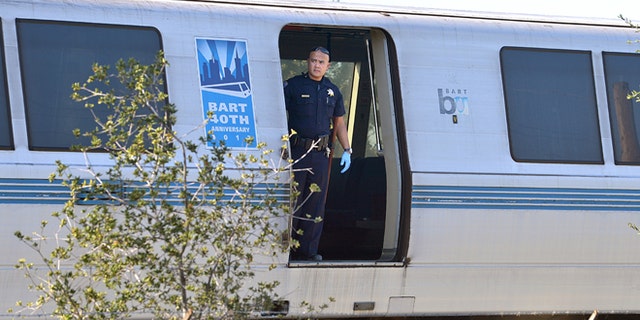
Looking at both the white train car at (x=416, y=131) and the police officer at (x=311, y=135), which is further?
the police officer at (x=311, y=135)

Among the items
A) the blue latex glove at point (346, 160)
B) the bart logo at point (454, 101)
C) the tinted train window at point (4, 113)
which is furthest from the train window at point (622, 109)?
the tinted train window at point (4, 113)

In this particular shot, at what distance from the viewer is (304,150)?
9453 mm

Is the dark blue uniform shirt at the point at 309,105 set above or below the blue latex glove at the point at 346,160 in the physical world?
above

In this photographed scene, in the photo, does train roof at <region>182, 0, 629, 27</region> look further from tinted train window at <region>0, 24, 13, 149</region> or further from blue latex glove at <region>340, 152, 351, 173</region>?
tinted train window at <region>0, 24, 13, 149</region>

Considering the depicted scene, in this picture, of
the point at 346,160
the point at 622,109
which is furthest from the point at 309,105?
the point at 622,109

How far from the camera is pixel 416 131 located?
31.4 feet

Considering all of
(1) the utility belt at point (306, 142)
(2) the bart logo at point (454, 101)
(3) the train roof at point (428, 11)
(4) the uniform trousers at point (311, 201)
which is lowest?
(4) the uniform trousers at point (311, 201)

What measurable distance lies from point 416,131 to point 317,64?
0.91 metres

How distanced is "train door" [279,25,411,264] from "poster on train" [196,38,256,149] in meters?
0.67

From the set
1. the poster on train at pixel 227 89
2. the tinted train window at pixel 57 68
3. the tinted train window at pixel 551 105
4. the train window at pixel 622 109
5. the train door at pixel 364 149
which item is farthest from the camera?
the train window at pixel 622 109

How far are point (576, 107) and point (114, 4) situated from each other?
12.7 ft

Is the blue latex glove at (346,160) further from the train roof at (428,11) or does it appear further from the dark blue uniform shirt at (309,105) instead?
the train roof at (428,11)

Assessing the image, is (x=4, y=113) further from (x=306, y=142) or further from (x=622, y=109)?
(x=622, y=109)

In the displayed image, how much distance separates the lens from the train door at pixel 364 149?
31.3ft
